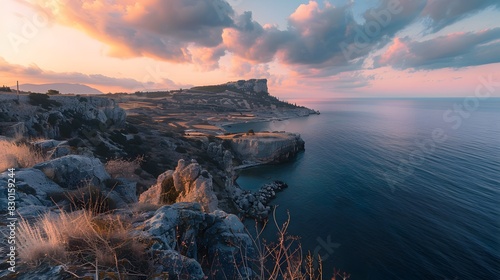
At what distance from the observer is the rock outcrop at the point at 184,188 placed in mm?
20122

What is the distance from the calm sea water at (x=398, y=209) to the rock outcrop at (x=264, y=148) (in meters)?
5.01

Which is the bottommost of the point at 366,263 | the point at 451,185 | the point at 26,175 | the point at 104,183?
the point at 366,263

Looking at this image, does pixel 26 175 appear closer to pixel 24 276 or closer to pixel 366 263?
pixel 24 276

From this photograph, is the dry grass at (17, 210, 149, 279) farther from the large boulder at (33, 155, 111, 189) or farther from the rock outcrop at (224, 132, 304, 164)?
the rock outcrop at (224, 132, 304, 164)

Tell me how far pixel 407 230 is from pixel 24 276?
4223 cm

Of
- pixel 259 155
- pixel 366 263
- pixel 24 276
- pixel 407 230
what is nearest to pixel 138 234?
pixel 24 276

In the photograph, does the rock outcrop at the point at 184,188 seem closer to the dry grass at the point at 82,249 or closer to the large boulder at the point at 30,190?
the large boulder at the point at 30,190

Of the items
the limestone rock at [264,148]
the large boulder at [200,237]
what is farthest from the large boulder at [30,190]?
the limestone rock at [264,148]

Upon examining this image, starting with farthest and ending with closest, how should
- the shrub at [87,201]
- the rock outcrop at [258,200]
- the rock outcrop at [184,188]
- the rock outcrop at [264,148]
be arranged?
the rock outcrop at [264,148] → the rock outcrop at [258,200] → the rock outcrop at [184,188] → the shrub at [87,201]

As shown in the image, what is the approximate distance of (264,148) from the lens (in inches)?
3091

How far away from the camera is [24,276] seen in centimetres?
406

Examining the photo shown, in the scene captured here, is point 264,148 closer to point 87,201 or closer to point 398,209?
point 398,209

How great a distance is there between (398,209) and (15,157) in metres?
48.6

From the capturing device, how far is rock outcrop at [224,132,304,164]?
255 feet
